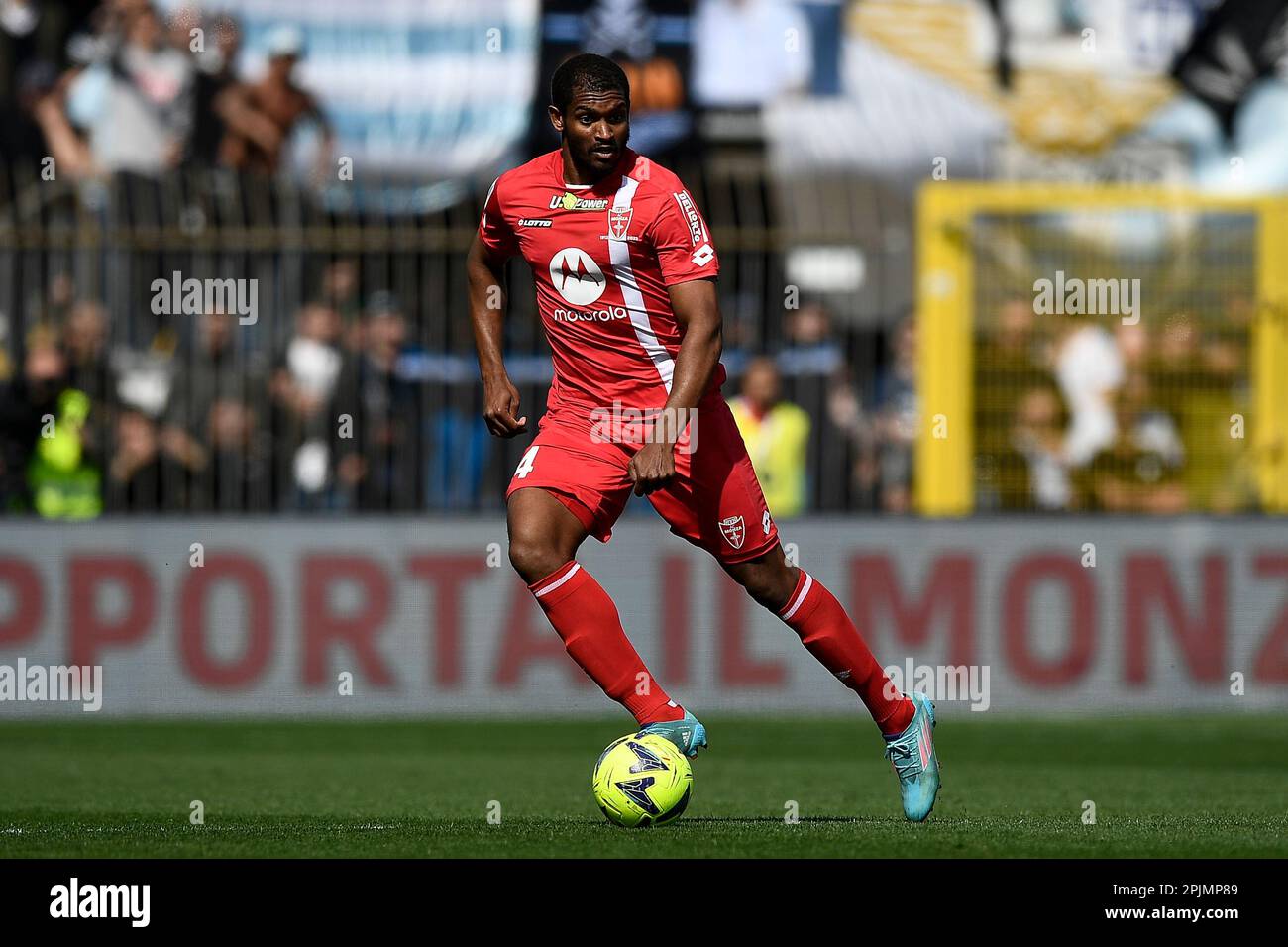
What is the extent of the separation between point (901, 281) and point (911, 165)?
2.83m

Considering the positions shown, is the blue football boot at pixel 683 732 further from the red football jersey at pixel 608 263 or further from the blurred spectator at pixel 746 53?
the blurred spectator at pixel 746 53

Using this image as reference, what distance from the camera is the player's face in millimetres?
7445

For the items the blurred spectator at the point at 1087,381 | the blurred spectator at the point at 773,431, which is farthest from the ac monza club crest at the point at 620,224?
the blurred spectator at the point at 1087,381

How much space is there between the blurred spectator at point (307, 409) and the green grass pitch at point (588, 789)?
1549 mm

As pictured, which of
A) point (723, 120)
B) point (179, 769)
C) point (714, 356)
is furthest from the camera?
point (723, 120)

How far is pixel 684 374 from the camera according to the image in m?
7.48

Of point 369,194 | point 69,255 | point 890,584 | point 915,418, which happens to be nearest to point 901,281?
point 915,418

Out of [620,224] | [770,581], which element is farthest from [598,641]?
[620,224]

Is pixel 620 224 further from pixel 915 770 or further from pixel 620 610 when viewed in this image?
pixel 620 610

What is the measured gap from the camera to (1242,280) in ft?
46.5

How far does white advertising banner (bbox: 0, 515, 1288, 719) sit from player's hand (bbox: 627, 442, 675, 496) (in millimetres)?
6208

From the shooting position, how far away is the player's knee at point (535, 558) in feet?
24.7

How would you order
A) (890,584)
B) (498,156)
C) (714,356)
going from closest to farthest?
(714,356), (890,584), (498,156)
